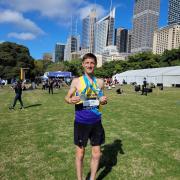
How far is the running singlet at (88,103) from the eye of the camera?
4223mm

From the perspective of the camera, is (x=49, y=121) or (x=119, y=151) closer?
(x=119, y=151)

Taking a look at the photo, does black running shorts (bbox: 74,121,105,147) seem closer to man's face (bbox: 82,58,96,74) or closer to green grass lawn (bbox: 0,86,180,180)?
man's face (bbox: 82,58,96,74)

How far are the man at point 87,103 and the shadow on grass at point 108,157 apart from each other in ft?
3.26

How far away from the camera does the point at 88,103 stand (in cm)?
422

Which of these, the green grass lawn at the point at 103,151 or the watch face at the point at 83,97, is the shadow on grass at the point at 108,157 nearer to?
the green grass lawn at the point at 103,151

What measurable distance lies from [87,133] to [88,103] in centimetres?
48

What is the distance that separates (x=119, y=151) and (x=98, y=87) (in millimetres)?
2874

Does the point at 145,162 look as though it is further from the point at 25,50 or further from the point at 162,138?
the point at 25,50

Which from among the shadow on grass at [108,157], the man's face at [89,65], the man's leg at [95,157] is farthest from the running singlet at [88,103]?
the shadow on grass at [108,157]

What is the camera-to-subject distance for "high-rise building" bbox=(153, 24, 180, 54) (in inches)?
6422

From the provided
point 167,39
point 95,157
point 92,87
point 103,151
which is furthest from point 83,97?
point 167,39

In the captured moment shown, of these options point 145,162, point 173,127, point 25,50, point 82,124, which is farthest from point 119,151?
point 25,50

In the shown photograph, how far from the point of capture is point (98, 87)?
14.4 ft

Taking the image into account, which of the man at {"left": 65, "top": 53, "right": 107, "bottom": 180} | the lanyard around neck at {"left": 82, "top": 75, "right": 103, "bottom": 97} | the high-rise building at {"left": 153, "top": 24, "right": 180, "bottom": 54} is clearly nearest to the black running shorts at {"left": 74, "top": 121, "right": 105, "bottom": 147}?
the man at {"left": 65, "top": 53, "right": 107, "bottom": 180}
